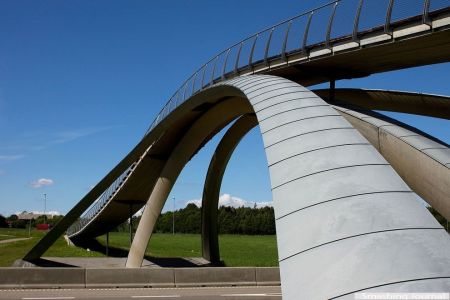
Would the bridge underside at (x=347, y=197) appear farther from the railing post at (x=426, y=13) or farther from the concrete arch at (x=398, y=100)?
the concrete arch at (x=398, y=100)

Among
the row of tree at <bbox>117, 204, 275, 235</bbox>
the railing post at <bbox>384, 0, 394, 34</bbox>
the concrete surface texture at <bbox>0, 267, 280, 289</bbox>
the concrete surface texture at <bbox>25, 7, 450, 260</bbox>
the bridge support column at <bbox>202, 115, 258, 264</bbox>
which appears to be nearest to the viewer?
the concrete surface texture at <bbox>25, 7, 450, 260</bbox>

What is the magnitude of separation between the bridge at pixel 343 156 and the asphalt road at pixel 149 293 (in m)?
7.03

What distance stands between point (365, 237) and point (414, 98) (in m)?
13.5

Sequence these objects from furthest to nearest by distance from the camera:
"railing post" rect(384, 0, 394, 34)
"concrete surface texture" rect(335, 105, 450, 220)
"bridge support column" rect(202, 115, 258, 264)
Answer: "bridge support column" rect(202, 115, 258, 264), "railing post" rect(384, 0, 394, 34), "concrete surface texture" rect(335, 105, 450, 220)

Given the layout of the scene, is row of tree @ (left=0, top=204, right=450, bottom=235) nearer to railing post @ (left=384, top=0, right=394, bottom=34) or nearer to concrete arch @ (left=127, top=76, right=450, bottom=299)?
railing post @ (left=384, top=0, right=394, bottom=34)

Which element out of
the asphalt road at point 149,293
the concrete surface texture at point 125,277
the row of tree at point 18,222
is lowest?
the asphalt road at point 149,293

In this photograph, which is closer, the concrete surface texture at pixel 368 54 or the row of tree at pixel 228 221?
the concrete surface texture at pixel 368 54

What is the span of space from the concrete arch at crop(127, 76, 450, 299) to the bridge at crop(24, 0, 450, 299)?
0.6 inches

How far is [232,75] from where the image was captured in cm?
2181

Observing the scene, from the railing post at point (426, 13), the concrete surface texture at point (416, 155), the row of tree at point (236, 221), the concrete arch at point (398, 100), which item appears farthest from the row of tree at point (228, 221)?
the railing post at point (426, 13)

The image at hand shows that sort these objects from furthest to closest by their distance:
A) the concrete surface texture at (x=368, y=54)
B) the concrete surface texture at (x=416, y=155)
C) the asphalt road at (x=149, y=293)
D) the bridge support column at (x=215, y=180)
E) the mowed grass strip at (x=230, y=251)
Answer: the mowed grass strip at (x=230, y=251)
the bridge support column at (x=215, y=180)
the asphalt road at (x=149, y=293)
the concrete surface texture at (x=368, y=54)
the concrete surface texture at (x=416, y=155)

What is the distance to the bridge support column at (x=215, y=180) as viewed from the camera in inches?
1152

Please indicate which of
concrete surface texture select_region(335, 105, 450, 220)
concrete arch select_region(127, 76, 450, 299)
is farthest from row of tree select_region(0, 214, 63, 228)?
concrete arch select_region(127, 76, 450, 299)

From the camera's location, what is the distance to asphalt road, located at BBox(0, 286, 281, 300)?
17.4 m
